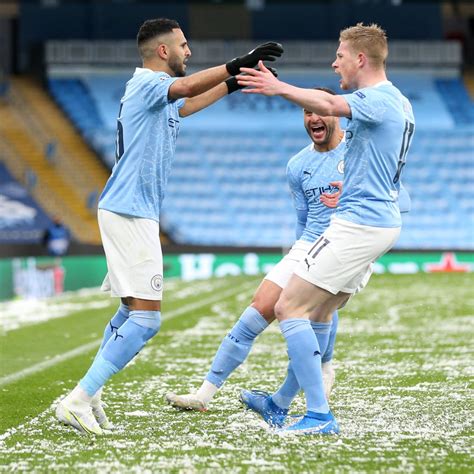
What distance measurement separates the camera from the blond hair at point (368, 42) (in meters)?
6.02

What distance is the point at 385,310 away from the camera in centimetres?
1634

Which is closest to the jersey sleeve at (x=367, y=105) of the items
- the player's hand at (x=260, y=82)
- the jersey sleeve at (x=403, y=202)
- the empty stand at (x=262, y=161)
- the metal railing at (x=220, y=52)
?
the player's hand at (x=260, y=82)

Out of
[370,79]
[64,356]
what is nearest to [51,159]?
[64,356]

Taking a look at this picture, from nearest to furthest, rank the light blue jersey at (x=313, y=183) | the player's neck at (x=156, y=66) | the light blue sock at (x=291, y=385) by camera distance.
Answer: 1. the player's neck at (x=156, y=66)
2. the light blue sock at (x=291, y=385)
3. the light blue jersey at (x=313, y=183)

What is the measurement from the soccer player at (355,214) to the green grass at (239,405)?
432 millimetres

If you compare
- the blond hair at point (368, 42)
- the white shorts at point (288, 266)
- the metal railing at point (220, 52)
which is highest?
the metal railing at point (220, 52)

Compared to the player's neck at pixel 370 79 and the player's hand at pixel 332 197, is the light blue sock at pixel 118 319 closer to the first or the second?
the player's hand at pixel 332 197

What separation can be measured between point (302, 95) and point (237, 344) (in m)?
1.80

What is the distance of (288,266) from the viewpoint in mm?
6941

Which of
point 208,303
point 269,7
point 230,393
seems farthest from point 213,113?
point 230,393

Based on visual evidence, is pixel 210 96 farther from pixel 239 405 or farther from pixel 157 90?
pixel 239 405

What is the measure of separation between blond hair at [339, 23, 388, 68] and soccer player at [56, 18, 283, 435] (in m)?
0.36

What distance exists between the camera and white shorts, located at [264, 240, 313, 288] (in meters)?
6.92

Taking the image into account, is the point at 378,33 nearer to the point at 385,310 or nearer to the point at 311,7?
the point at 385,310
